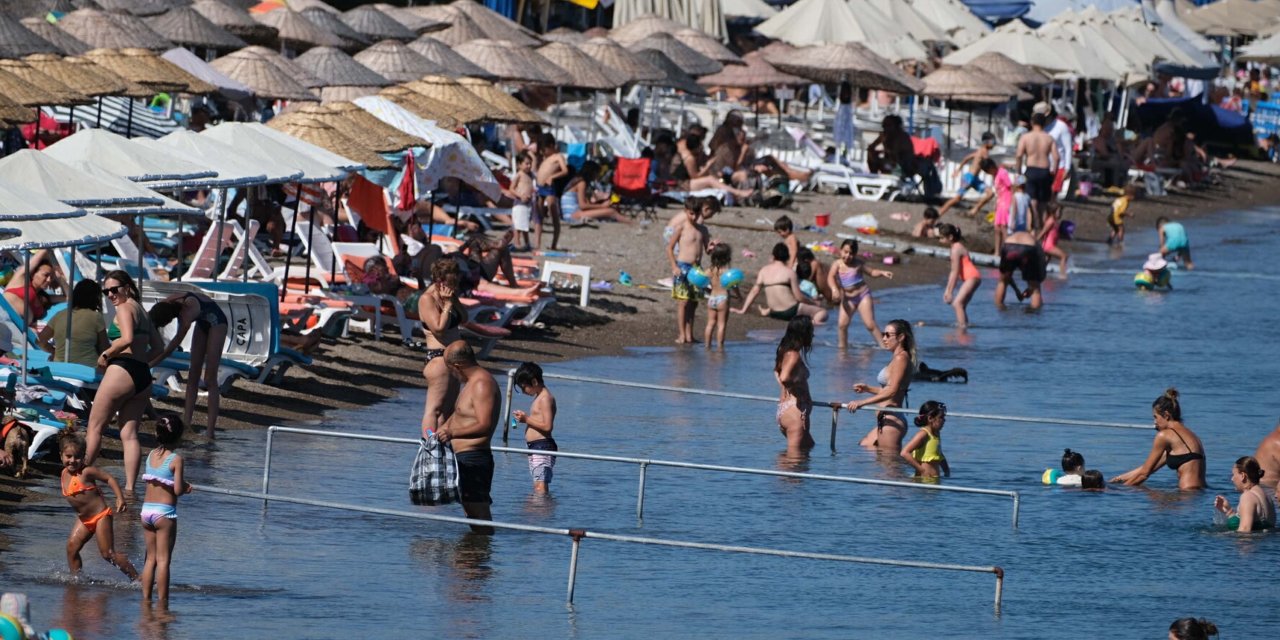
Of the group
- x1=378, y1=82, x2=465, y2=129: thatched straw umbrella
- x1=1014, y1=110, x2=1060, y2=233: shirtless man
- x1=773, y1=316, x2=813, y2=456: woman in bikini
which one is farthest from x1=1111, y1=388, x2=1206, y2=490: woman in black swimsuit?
x1=1014, y1=110, x2=1060, y2=233: shirtless man

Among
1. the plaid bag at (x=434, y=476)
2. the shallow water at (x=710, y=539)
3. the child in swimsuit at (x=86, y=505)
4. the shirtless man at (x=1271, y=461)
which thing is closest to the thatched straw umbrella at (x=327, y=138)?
the shallow water at (x=710, y=539)

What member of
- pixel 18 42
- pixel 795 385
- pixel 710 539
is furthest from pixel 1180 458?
pixel 18 42

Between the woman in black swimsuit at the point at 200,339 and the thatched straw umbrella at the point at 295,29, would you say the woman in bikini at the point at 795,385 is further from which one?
the thatched straw umbrella at the point at 295,29

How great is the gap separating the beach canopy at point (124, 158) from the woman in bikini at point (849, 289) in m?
6.98

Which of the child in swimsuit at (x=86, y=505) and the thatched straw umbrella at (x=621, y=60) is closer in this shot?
the child in swimsuit at (x=86, y=505)

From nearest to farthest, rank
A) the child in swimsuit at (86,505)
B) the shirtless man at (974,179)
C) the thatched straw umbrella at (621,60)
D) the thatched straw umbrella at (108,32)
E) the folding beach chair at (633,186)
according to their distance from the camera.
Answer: the child in swimsuit at (86,505) → the thatched straw umbrella at (108,32) → the folding beach chair at (633,186) → the thatched straw umbrella at (621,60) → the shirtless man at (974,179)

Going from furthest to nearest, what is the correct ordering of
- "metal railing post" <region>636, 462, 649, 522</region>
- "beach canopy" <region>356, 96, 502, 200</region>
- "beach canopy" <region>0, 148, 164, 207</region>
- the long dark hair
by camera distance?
"beach canopy" <region>356, 96, 502, 200</region>, the long dark hair, "beach canopy" <region>0, 148, 164, 207</region>, "metal railing post" <region>636, 462, 649, 522</region>

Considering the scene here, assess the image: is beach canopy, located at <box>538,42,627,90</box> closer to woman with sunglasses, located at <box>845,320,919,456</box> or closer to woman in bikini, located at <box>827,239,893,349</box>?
woman in bikini, located at <box>827,239,893,349</box>

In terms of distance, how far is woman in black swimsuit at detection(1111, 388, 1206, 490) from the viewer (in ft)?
48.3

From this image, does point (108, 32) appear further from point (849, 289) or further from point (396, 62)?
point (849, 289)

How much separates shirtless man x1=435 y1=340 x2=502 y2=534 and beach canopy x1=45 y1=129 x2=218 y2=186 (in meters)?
4.36

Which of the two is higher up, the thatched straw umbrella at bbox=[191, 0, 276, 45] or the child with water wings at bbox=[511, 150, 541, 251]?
the thatched straw umbrella at bbox=[191, 0, 276, 45]

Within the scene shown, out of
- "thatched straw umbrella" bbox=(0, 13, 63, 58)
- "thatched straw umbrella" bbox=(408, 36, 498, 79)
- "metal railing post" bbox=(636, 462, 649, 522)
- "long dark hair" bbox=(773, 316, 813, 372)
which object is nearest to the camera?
"metal railing post" bbox=(636, 462, 649, 522)

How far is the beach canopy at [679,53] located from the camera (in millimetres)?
32344
